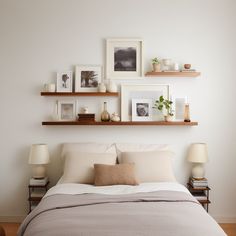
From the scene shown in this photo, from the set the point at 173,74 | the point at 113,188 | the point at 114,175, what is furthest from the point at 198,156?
the point at 113,188

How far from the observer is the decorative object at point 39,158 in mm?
4004

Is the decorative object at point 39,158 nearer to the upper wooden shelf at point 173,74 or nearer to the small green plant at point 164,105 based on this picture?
the small green plant at point 164,105

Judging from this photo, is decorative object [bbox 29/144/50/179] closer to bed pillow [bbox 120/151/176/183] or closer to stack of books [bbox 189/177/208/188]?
bed pillow [bbox 120/151/176/183]

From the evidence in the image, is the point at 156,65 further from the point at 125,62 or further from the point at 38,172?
the point at 38,172

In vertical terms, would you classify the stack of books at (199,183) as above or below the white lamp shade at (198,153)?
below

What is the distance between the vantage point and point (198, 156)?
13.1 ft

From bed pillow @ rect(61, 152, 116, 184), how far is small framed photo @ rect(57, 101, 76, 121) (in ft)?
1.73

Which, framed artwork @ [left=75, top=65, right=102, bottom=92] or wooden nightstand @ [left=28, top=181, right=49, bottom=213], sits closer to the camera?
wooden nightstand @ [left=28, top=181, right=49, bottom=213]

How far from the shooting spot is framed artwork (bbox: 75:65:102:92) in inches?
164

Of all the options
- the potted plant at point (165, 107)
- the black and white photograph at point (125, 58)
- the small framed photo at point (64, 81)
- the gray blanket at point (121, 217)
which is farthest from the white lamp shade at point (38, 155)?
the potted plant at point (165, 107)

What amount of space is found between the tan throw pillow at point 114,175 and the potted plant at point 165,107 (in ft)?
2.93

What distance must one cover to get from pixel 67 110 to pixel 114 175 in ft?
Result: 3.85

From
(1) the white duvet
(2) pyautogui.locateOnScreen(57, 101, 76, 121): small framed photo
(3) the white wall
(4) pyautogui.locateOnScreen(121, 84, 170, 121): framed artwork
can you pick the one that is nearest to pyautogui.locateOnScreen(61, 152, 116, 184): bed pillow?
(1) the white duvet

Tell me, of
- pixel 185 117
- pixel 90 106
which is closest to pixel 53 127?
pixel 90 106
